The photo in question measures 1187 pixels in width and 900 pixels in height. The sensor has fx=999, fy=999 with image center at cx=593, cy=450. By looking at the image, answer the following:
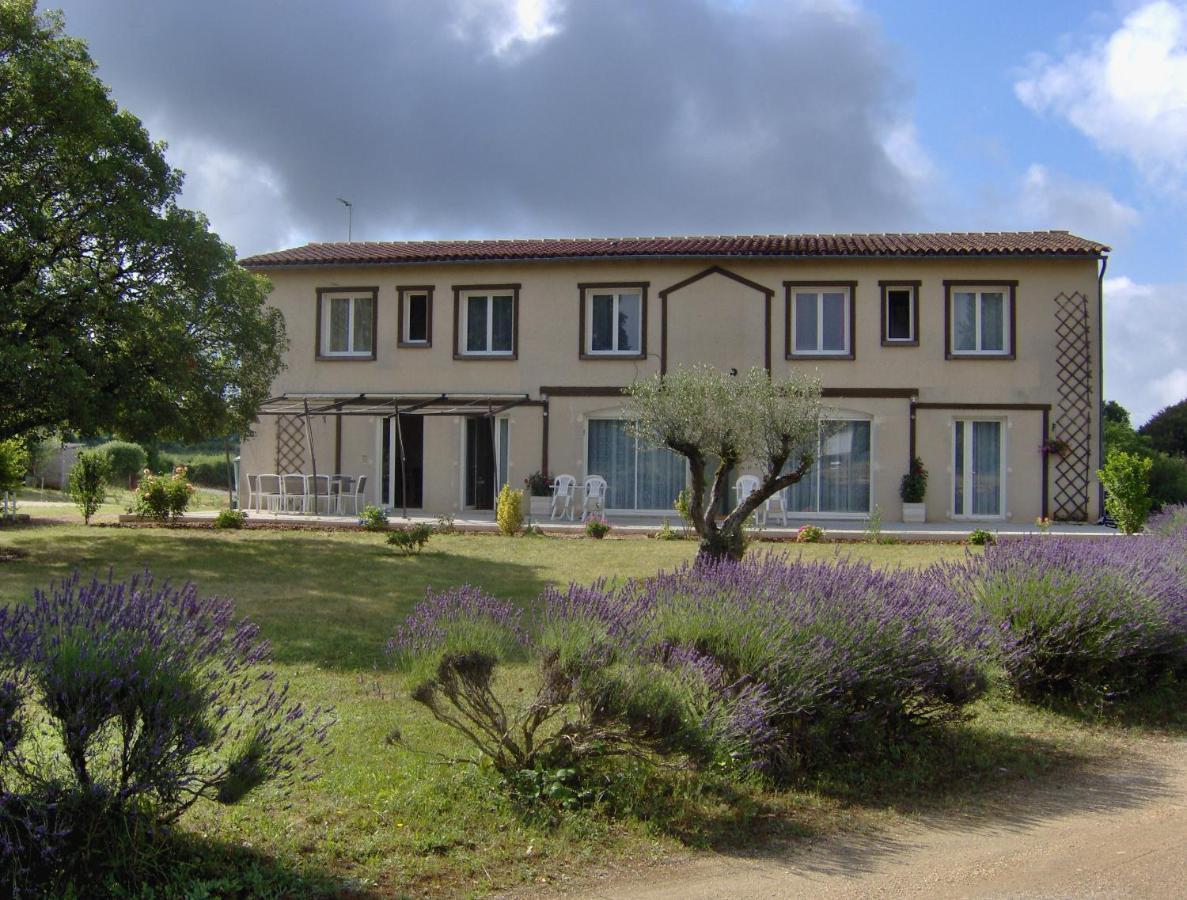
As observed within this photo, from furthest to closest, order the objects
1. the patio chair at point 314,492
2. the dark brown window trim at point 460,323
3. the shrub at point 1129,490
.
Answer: the dark brown window trim at point 460,323, the patio chair at point 314,492, the shrub at point 1129,490

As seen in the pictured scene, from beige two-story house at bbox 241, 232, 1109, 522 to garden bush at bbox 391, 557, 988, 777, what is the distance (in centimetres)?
1517

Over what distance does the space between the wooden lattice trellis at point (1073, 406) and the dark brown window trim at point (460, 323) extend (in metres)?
11.5

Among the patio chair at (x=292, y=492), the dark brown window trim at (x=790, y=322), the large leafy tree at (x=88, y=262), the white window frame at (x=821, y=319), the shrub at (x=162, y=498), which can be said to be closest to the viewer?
the large leafy tree at (x=88, y=262)

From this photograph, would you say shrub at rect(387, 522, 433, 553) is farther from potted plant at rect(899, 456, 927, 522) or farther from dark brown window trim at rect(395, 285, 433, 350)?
potted plant at rect(899, 456, 927, 522)

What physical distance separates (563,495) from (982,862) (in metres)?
16.6

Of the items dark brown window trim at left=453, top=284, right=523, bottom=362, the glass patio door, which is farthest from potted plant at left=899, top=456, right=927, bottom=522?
dark brown window trim at left=453, top=284, right=523, bottom=362

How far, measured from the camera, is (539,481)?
21281 millimetres

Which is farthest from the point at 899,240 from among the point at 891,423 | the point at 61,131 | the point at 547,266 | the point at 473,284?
the point at 61,131

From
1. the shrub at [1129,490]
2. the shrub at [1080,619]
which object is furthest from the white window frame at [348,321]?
the shrub at [1080,619]

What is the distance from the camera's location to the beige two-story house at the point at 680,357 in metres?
20.9

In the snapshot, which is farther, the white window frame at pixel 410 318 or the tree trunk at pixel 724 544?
the white window frame at pixel 410 318

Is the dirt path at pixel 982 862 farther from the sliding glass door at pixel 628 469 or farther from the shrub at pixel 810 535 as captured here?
the sliding glass door at pixel 628 469

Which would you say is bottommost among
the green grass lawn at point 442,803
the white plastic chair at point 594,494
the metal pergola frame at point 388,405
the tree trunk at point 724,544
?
the green grass lawn at point 442,803

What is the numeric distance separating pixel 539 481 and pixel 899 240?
9.57 m
